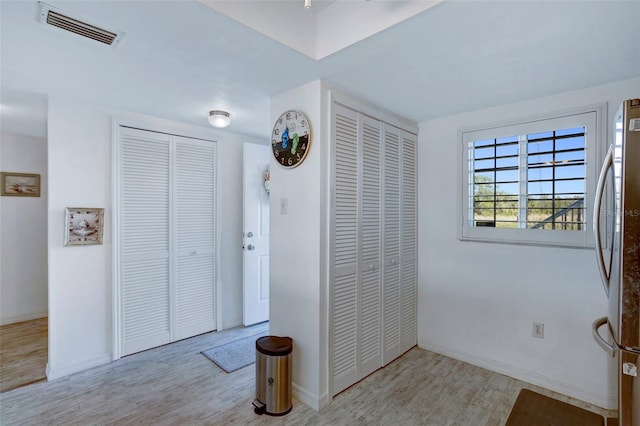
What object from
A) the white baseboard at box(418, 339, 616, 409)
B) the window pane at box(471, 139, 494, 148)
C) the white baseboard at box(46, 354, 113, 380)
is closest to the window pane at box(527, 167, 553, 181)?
the window pane at box(471, 139, 494, 148)

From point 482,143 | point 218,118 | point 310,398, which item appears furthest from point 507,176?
point 218,118

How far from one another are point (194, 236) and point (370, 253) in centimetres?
195

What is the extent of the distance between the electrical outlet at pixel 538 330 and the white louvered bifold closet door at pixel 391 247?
3.46ft

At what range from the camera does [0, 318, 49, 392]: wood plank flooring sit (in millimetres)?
2539

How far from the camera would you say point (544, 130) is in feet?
8.09

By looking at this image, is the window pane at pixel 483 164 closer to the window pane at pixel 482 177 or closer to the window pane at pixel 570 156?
the window pane at pixel 482 177

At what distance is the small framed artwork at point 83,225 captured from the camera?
2607mm

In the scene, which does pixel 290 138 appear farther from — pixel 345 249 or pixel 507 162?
pixel 507 162

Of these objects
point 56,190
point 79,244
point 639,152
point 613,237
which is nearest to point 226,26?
point 639,152

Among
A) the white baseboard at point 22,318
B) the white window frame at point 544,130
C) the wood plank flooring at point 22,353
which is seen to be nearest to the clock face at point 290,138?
the white window frame at point 544,130

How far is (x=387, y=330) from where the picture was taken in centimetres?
278

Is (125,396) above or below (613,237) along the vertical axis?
below

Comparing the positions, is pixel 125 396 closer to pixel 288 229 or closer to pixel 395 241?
pixel 288 229

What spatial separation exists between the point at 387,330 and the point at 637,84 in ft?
8.23
